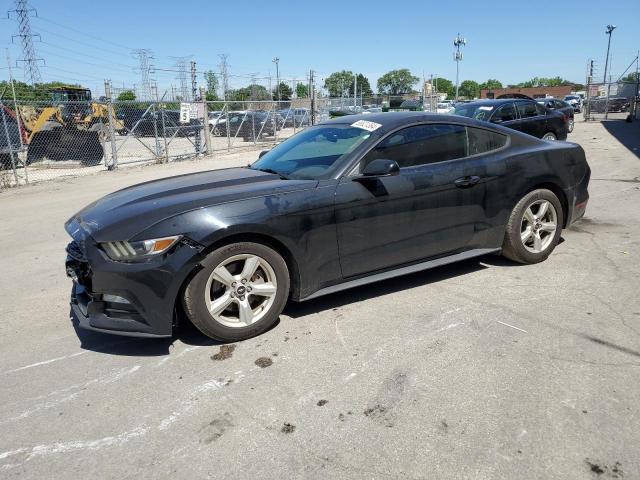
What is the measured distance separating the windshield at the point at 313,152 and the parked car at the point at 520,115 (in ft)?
27.4

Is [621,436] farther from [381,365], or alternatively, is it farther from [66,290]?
[66,290]

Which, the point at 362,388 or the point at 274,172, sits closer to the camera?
the point at 362,388

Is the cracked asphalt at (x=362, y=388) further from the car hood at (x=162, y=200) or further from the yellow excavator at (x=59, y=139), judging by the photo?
the yellow excavator at (x=59, y=139)

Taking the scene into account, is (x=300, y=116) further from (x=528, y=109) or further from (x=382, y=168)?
(x=382, y=168)

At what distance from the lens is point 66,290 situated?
16.2 ft

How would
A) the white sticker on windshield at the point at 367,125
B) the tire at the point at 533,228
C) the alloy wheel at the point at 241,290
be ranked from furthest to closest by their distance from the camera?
the tire at the point at 533,228 → the white sticker on windshield at the point at 367,125 → the alloy wheel at the point at 241,290

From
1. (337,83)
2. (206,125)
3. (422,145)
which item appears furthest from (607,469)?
(337,83)

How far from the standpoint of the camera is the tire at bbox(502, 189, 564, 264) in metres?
4.80

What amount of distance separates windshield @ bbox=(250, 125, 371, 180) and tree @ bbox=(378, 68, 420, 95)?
142903 millimetres

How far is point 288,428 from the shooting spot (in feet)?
8.75

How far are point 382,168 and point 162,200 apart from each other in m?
1.63

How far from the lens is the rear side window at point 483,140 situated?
4.62 meters

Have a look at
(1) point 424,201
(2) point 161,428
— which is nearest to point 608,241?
(1) point 424,201

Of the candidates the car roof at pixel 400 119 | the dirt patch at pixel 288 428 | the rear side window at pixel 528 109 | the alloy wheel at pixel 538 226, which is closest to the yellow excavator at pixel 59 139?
the rear side window at pixel 528 109
